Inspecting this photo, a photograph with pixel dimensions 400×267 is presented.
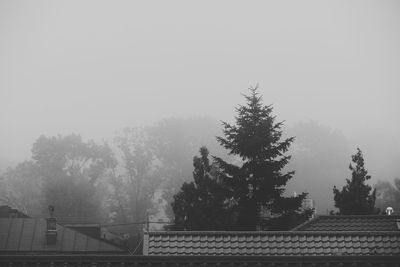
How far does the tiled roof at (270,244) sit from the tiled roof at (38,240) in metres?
20.3

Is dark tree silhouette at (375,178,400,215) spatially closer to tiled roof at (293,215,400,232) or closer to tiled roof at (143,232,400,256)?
tiled roof at (293,215,400,232)

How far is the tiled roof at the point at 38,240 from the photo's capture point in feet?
118

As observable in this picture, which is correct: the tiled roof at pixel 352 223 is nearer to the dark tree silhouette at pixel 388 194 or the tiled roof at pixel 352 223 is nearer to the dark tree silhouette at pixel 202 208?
the dark tree silhouette at pixel 202 208

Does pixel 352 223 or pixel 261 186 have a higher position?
→ pixel 261 186

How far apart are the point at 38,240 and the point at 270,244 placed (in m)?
24.4

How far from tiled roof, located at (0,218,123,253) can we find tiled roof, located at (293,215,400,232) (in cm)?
1752

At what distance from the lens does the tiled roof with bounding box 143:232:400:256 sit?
1619cm

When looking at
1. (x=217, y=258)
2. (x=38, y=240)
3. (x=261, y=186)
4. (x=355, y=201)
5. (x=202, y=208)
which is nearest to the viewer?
(x=217, y=258)

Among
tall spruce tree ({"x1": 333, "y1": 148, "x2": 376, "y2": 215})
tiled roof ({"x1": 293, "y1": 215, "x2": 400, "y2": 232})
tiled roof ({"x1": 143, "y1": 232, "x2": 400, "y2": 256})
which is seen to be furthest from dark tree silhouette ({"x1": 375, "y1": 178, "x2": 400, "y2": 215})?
tiled roof ({"x1": 143, "y1": 232, "x2": 400, "y2": 256})

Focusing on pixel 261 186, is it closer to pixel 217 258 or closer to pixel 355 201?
pixel 355 201

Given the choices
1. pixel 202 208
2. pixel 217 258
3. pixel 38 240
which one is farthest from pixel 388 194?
pixel 217 258

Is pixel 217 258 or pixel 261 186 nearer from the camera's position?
pixel 217 258

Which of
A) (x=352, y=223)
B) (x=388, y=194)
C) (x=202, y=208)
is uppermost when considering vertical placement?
(x=388, y=194)

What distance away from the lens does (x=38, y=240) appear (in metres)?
36.6
